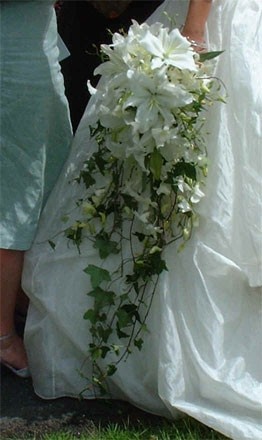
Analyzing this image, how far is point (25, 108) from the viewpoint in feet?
9.26

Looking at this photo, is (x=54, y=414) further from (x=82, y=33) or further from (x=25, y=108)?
(x=82, y=33)

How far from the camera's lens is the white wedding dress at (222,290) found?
2.56m

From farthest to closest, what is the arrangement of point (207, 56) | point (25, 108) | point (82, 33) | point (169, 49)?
point (82, 33) < point (25, 108) < point (207, 56) < point (169, 49)

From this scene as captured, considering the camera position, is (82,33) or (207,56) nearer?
(207,56)

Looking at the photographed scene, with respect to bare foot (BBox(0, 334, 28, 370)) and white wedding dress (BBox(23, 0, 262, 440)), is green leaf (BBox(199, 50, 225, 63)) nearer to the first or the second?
white wedding dress (BBox(23, 0, 262, 440))

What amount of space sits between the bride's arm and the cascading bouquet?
7 cm

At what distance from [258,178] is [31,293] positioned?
2.53 ft

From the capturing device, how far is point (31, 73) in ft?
9.21

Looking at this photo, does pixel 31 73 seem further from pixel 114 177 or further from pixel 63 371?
pixel 63 371

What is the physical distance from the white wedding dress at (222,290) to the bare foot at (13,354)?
1.18ft

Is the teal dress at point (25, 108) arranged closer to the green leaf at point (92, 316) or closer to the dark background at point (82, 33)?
the green leaf at point (92, 316)

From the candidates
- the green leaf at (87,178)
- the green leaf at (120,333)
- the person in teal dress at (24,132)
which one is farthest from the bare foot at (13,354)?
the green leaf at (87,178)

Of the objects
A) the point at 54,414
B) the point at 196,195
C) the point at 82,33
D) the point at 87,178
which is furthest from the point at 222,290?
the point at 82,33

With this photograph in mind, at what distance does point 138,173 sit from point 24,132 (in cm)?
41
